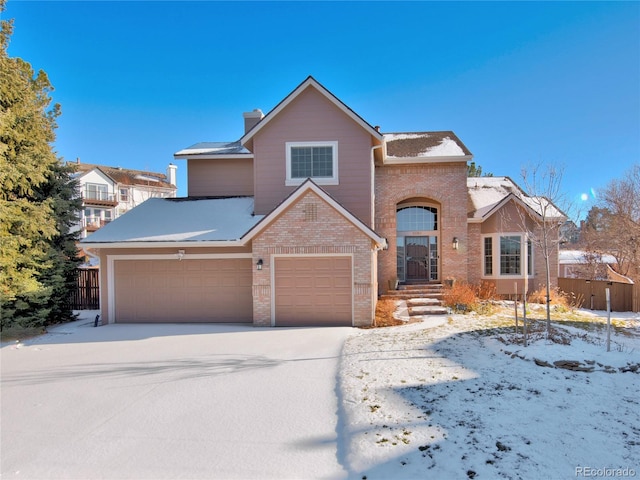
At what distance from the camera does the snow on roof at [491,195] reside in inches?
635

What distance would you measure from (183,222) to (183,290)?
8.78ft

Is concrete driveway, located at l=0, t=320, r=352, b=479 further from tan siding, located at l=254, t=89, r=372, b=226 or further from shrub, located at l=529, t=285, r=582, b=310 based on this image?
shrub, located at l=529, t=285, r=582, b=310

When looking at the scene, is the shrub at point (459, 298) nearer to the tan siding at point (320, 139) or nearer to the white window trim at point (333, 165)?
the tan siding at point (320, 139)

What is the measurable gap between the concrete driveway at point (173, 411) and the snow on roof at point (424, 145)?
10731mm

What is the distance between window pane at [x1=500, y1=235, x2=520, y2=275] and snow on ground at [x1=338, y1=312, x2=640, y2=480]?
7.60m

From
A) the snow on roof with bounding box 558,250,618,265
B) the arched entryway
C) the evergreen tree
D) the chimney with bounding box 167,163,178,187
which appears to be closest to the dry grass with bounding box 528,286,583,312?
the arched entryway

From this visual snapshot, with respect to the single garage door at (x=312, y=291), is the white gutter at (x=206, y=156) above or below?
above

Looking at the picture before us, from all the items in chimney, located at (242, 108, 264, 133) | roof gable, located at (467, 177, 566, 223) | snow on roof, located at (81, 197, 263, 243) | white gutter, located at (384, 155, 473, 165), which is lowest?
snow on roof, located at (81, 197, 263, 243)

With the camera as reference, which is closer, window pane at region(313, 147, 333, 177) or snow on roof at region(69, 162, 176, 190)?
window pane at region(313, 147, 333, 177)

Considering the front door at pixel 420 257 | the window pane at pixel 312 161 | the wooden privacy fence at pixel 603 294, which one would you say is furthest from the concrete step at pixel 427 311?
the wooden privacy fence at pixel 603 294

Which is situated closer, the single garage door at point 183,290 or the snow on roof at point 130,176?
the single garage door at point 183,290

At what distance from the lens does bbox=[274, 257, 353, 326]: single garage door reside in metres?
11.0

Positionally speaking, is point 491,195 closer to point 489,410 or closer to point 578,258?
point 489,410

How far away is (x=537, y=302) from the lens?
15266mm
